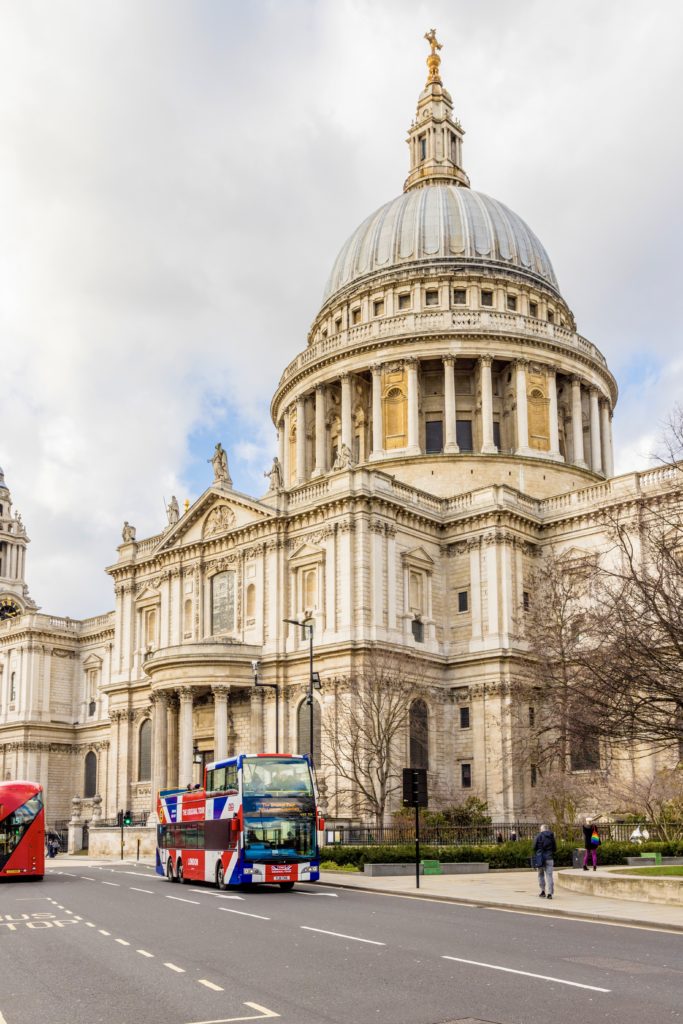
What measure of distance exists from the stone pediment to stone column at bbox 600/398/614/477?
2820cm

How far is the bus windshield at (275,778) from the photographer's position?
3312cm

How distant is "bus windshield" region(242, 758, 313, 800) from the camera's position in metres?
33.1

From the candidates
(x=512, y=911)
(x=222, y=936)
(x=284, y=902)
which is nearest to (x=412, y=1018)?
(x=222, y=936)

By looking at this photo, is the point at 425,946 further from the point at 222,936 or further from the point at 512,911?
the point at 512,911

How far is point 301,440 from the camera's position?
267 feet

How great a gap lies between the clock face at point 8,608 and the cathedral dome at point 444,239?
42679mm

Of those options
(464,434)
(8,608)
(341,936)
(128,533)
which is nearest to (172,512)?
(128,533)

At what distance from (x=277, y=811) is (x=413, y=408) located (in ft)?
145

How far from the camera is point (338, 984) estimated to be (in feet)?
48.1

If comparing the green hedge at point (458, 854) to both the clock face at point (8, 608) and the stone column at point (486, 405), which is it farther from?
the clock face at point (8, 608)


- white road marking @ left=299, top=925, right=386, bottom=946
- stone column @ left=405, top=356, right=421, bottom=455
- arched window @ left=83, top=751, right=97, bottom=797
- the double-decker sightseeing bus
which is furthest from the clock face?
white road marking @ left=299, top=925, right=386, bottom=946

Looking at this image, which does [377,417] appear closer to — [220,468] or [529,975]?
[220,468]

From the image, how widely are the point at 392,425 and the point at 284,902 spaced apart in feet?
163

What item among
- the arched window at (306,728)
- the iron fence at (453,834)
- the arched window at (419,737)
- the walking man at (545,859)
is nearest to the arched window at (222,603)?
the arched window at (306,728)
